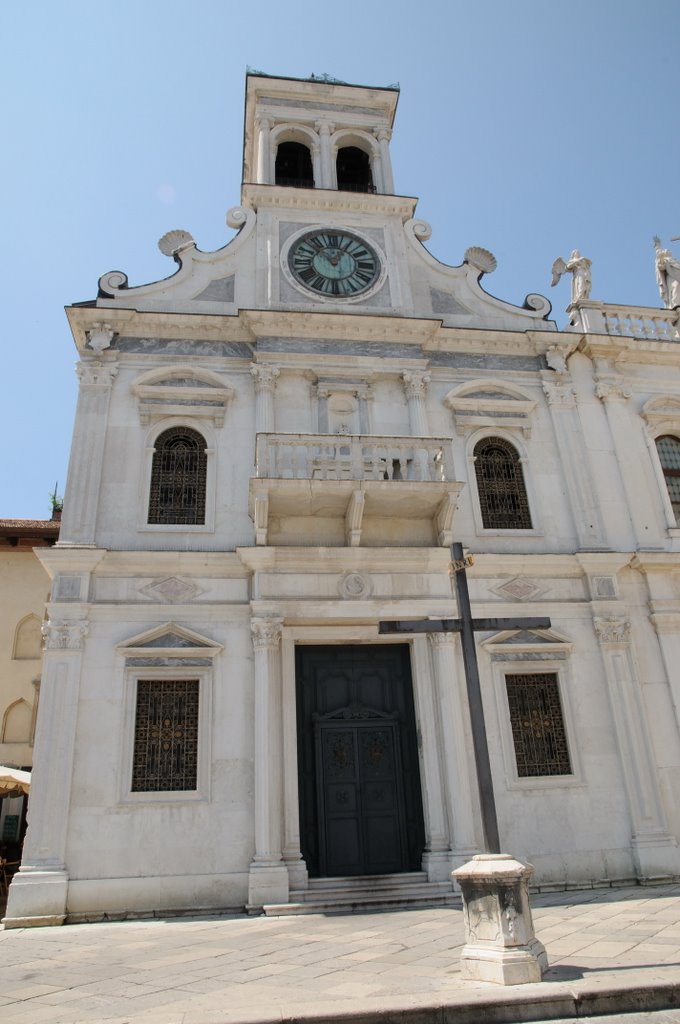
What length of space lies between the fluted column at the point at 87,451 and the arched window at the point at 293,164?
7.68 m

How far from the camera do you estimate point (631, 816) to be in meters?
11.9

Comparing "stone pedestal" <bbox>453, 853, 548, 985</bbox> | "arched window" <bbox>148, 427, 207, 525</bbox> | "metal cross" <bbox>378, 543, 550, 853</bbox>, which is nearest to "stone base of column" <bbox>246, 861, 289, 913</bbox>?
"metal cross" <bbox>378, 543, 550, 853</bbox>

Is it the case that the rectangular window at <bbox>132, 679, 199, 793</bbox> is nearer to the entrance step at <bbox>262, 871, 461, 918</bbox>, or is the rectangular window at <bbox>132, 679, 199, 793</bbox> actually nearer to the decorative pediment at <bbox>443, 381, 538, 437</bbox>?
the entrance step at <bbox>262, 871, 461, 918</bbox>

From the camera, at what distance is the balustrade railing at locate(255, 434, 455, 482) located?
12.2 m

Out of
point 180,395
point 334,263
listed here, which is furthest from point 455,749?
point 334,263

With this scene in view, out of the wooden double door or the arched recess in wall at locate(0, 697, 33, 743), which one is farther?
the arched recess in wall at locate(0, 697, 33, 743)

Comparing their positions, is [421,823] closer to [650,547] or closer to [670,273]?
[650,547]

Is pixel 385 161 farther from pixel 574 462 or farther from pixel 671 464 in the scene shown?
pixel 671 464

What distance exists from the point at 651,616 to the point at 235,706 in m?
7.57

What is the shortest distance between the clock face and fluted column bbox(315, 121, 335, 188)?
6.08 ft

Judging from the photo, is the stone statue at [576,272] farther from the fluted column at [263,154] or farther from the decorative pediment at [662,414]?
the fluted column at [263,154]

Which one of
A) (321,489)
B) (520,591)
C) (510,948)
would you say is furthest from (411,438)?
(510,948)

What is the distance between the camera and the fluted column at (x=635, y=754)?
1159cm

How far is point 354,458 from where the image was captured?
40.4 ft
